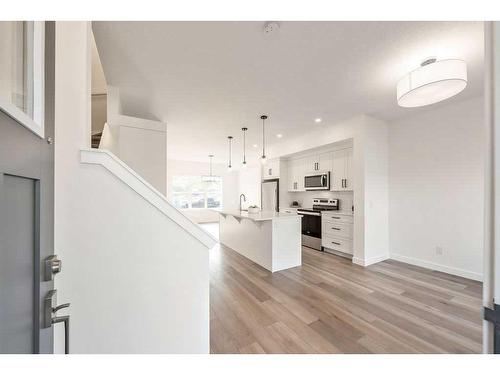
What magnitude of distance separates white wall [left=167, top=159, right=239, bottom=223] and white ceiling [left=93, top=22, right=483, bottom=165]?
4744mm

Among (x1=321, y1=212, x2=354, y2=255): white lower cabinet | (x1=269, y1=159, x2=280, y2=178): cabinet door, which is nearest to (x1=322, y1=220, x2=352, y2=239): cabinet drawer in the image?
(x1=321, y1=212, x2=354, y2=255): white lower cabinet

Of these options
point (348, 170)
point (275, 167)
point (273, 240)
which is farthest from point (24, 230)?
point (275, 167)

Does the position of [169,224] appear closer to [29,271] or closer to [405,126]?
[29,271]

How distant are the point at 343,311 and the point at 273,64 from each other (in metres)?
2.76

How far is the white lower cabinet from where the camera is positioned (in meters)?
3.82

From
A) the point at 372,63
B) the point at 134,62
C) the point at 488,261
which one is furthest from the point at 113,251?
the point at 372,63

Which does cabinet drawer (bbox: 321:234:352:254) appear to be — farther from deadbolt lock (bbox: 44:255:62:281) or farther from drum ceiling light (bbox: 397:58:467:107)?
deadbolt lock (bbox: 44:255:62:281)

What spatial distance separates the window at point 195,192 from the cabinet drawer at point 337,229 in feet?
18.5

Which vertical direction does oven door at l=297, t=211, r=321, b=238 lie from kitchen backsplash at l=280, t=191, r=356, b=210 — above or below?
below

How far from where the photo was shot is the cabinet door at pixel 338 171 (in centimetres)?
425

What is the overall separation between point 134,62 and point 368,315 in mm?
3620

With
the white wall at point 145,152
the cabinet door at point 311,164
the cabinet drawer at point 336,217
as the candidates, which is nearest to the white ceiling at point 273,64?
the white wall at point 145,152

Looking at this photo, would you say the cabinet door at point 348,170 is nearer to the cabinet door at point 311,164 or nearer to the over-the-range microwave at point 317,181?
the over-the-range microwave at point 317,181

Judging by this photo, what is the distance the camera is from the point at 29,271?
22.7 inches
